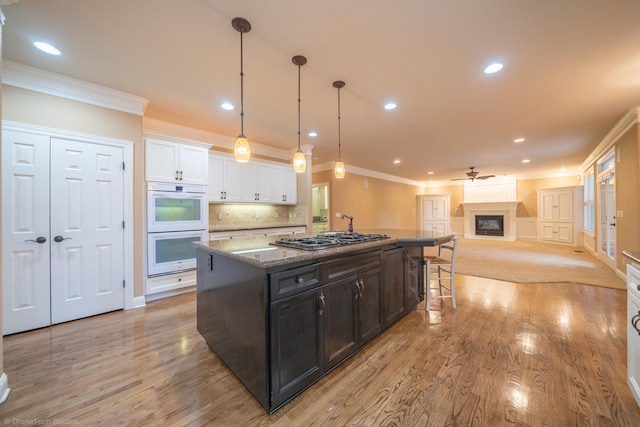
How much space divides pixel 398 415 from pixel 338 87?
299 centimetres

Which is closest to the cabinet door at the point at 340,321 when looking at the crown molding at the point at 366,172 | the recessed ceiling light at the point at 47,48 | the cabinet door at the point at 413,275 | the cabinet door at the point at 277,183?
the cabinet door at the point at 413,275

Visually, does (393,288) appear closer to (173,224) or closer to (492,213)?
(173,224)

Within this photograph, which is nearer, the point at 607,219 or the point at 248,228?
the point at 248,228

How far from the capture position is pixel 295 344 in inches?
62.4

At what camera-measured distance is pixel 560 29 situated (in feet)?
6.36

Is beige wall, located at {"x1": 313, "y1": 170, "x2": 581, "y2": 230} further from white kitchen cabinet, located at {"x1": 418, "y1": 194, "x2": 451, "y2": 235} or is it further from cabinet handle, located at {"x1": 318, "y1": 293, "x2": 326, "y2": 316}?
cabinet handle, located at {"x1": 318, "y1": 293, "x2": 326, "y2": 316}

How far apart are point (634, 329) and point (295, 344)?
2066 mm

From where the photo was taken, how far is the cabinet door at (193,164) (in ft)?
12.0

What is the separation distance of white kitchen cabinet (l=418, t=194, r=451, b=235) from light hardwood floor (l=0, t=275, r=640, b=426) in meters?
8.34

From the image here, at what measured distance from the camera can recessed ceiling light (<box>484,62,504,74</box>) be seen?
94.5 inches

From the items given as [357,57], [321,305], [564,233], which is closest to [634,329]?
[321,305]

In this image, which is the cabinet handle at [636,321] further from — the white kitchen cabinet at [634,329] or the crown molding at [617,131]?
the crown molding at [617,131]

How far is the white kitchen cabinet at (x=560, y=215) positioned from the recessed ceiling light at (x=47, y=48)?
11.9m

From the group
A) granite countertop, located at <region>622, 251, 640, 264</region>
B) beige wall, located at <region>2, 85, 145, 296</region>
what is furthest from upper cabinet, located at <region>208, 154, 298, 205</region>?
granite countertop, located at <region>622, 251, 640, 264</region>
